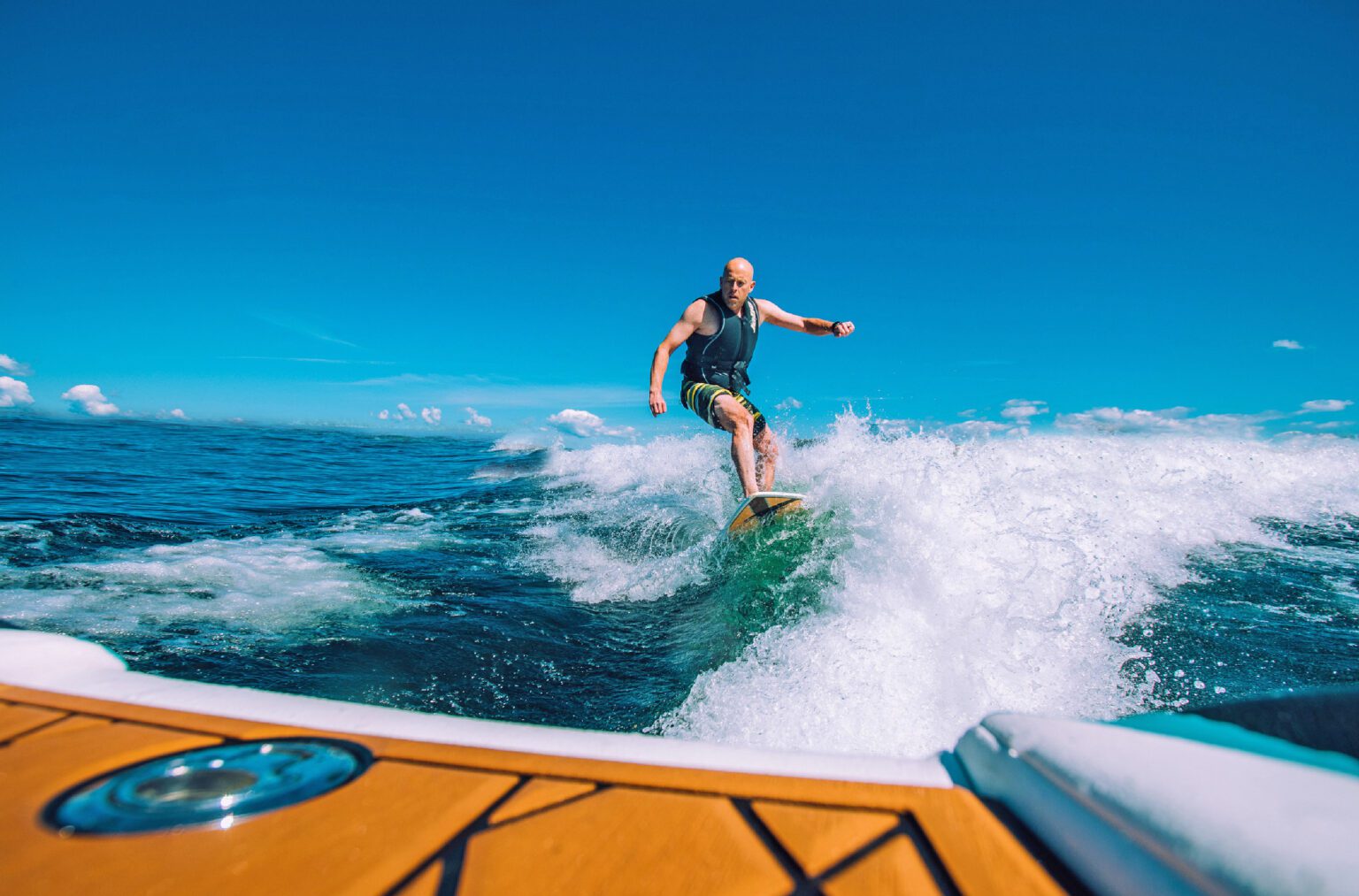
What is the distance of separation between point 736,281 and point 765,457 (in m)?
1.68

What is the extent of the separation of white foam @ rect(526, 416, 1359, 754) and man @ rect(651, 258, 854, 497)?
720 mm

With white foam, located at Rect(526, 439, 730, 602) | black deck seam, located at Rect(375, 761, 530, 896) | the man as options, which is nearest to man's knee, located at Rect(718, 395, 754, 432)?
the man

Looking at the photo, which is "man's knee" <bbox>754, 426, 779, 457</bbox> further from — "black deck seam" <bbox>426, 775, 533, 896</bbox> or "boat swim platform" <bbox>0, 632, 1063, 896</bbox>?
"black deck seam" <bbox>426, 775, 533, 896</bbox>

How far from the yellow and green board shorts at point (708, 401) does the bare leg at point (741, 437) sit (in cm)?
9

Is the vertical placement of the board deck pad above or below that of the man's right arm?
below

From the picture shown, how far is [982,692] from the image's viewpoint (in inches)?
107

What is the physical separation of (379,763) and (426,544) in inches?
211

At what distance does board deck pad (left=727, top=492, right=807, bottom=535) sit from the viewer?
4.76 meters

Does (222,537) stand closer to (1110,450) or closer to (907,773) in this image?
(907,773)

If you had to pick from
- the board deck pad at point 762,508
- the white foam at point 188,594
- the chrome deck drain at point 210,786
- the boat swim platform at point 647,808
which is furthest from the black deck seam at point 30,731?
the board deck pad at point 762,508

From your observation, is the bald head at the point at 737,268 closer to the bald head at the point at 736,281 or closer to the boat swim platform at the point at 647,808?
the bald head at the point at 736,281

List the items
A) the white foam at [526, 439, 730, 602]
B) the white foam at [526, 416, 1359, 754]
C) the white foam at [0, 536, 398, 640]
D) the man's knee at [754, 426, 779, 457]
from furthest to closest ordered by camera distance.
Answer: the man's knee at [754, 426, 779, 457]
the white foam at [526, 439, 730, 602]
the white foam at [0, 536, 398, 640]
the white foam at [526, 416, 1359, 754]

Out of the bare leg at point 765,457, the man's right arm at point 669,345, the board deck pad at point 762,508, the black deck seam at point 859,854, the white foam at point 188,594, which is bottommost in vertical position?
the white foam at point 188,594

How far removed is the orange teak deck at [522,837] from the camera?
29.2 inches
